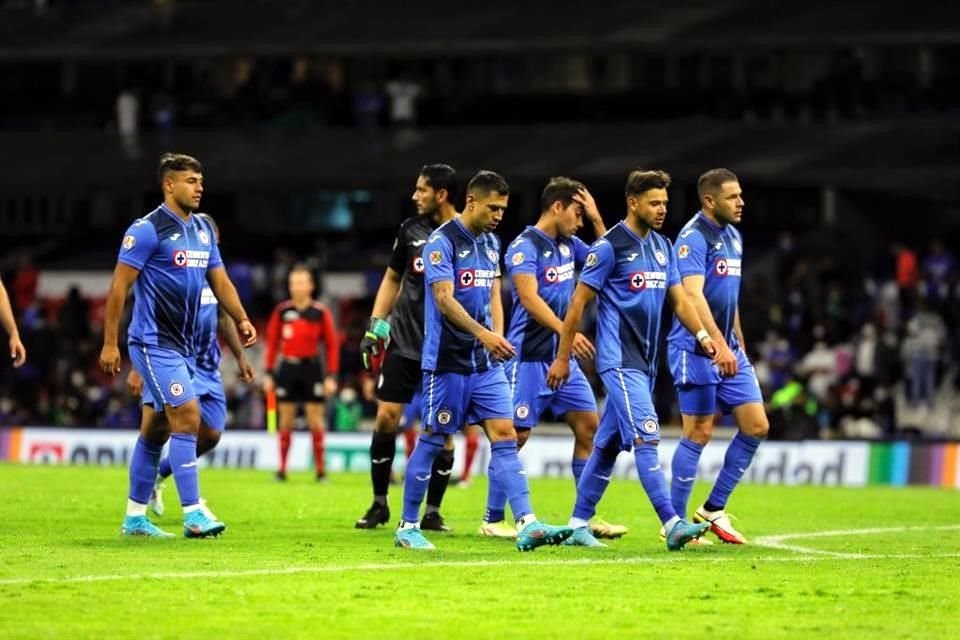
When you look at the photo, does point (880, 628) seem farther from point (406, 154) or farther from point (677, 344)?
point (406, 154)

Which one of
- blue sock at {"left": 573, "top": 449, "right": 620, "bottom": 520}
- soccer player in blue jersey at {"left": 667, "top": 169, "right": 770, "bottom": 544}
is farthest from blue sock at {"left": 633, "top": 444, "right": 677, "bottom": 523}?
soccer player in blue jersey at {"left": 667, "top": 169, "right": 770, "bottom": 544}

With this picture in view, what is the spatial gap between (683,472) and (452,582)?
3.46 metres

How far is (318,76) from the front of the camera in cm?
4338

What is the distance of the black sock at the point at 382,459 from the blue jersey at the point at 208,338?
5.30 ft

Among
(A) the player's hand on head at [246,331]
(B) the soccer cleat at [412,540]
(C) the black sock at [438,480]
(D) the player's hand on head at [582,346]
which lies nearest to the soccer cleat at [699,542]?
(D) the player's hand on head at [582,346]

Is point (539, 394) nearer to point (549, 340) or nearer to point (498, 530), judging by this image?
point (549, 340)

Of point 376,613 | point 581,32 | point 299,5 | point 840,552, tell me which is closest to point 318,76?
point 299,5

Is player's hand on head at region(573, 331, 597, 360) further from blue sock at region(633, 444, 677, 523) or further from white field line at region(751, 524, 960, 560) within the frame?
white field line at region(751, 524, 960, 560)

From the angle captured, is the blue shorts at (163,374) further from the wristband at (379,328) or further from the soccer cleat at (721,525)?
the soccer cleat at (721,525)

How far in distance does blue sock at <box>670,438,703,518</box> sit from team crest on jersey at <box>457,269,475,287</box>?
2.09 metres

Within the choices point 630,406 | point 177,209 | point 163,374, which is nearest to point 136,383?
point 163,374

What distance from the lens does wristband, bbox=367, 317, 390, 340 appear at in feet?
51.4

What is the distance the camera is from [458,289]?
548 inches

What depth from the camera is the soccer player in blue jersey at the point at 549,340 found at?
15.1 meters
